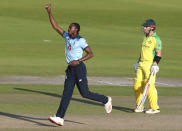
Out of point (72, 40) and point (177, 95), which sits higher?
point (72, 40)

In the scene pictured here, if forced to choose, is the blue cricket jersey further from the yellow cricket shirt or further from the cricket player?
the yellow cricket shirt

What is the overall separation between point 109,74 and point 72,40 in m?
12.1

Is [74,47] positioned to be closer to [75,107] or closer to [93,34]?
[75,107]

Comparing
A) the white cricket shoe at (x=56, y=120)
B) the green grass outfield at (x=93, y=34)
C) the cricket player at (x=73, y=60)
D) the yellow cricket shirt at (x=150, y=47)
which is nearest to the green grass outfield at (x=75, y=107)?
the white cricket shoe at (x=56, y=120)

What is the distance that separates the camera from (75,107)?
1486 cm

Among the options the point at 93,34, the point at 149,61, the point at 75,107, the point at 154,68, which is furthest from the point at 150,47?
the point at 93,34

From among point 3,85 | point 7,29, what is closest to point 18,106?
point 3,85

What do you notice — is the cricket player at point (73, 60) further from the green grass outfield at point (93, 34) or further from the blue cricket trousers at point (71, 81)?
the green grass outfield at point (93, 34)

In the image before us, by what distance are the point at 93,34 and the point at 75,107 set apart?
30.6 metres

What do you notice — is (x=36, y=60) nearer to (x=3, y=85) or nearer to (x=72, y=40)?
(x=3, y=85)

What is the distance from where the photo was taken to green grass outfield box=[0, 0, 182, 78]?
88.3 ft

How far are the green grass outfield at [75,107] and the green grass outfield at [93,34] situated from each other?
204 inches

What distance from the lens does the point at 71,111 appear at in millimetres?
14164

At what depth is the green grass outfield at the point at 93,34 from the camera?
26.9m
